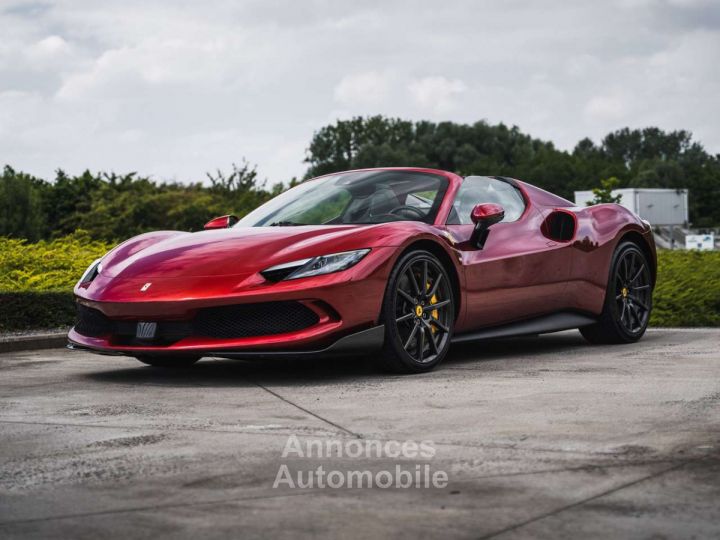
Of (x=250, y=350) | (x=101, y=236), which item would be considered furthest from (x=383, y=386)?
(x=101, y=236)

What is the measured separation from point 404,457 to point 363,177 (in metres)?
4.09

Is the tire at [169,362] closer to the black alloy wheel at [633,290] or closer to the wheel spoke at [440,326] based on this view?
the wheel spoke at [440,326]

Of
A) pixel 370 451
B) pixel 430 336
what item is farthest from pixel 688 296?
pixel 370 451

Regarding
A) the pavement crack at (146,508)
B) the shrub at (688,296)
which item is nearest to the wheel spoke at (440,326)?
the pavement crack at (146,508)

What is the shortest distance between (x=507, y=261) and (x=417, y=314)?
1.05 m

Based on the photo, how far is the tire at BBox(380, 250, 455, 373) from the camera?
6.74m

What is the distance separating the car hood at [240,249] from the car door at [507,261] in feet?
2.78

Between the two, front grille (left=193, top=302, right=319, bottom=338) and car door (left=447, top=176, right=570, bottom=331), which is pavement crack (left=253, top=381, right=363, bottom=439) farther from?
car door (left=447, top=176, right=570, bottom=331)

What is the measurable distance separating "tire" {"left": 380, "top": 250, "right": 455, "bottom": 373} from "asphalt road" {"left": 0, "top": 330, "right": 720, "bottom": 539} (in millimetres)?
149

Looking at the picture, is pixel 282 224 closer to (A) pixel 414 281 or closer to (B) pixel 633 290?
(A) pixel 414 281

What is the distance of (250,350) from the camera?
641cm

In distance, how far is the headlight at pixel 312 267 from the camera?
255 inches

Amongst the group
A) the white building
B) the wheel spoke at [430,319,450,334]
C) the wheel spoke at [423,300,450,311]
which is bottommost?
the wheel spoke at [430,319,450,334]

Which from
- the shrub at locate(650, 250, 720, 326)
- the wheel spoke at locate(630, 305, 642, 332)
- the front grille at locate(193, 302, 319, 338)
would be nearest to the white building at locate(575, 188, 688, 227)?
the shrub at locate(650, 250, 720, 326)
